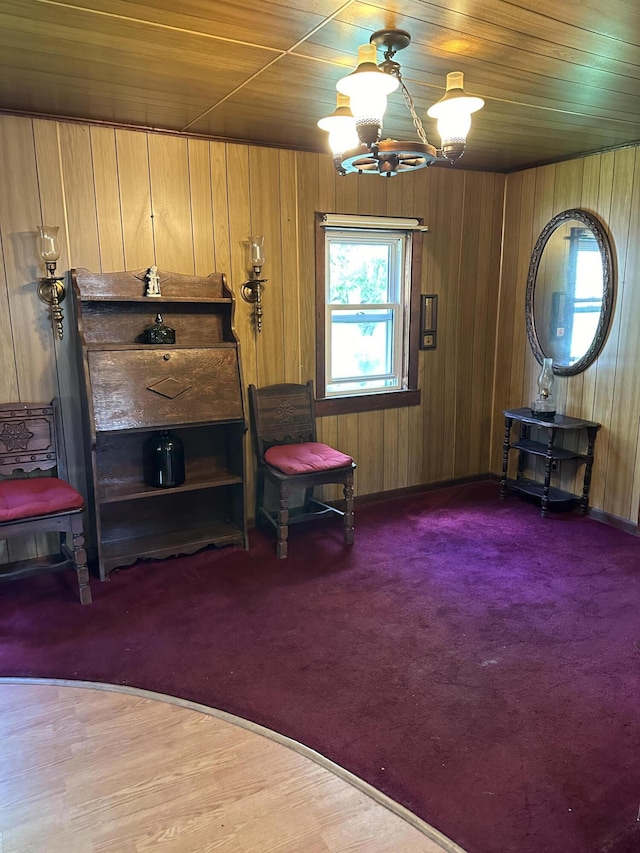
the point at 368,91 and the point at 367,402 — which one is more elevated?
the point at 368,91

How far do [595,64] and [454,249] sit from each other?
201 centimetres

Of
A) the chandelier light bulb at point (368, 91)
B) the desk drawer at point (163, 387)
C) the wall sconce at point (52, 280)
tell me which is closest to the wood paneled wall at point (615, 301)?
the desk drawer at point (163, 387)

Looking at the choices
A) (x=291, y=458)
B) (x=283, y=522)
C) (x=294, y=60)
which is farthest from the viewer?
(x=291, y=458)

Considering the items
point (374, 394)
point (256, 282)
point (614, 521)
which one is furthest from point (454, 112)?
point (614, 521)

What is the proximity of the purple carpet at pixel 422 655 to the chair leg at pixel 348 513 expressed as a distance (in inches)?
3.0

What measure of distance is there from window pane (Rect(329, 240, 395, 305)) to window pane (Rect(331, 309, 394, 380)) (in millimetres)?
102

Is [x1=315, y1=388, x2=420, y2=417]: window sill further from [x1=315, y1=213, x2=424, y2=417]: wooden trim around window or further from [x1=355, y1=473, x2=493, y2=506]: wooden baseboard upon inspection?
[x1=355, y1=473, x2=493, y2=506]: wooden baseboard

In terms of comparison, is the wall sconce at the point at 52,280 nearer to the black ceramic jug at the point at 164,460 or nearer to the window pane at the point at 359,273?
the black ceramic jug at the point at 164,460

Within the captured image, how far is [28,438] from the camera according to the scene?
123 inches

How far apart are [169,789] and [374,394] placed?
2844mm

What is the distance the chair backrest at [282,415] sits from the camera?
12.2ft

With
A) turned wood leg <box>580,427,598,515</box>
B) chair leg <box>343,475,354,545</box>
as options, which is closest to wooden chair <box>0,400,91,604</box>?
chair leg <box>343,475,354,545</box>

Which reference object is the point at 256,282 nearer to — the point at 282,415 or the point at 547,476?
the point at 282,415

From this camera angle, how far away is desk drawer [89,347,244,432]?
303 cm
